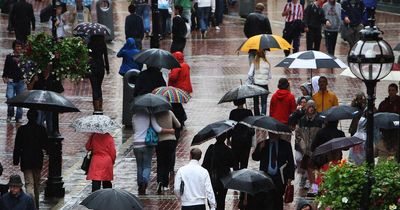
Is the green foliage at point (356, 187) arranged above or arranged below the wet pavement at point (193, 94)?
above

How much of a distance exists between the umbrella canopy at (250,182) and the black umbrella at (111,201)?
1.59m

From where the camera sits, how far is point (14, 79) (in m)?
27.1

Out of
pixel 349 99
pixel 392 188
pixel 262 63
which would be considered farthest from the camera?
pixel 349 99

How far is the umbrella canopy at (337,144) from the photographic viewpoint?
719 inches

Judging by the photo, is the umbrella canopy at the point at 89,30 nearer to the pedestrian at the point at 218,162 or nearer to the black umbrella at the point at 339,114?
the black umbrella at the point at 339,114

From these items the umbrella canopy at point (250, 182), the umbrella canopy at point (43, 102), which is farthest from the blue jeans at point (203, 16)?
the umbrella canopy at point (250, 182)

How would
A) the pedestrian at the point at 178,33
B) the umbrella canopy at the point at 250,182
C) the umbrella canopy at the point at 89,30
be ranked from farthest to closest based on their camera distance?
the pedestrian at the point at 178,33
the umbrella canopy at the point at 89,30
the umbrella canopy at the point at 250,182

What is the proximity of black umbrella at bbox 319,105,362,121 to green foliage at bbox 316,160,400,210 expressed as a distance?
16.8ft

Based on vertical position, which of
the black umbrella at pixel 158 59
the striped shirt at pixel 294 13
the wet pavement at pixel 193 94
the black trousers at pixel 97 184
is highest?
the black umbrella at pixel 158 59

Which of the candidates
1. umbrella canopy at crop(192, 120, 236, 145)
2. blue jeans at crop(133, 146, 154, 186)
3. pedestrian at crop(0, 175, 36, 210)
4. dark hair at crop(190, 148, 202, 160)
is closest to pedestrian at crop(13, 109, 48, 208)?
blue jeans at crop(133, 146, 154, 186)

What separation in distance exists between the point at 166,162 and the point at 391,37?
21.4 meters

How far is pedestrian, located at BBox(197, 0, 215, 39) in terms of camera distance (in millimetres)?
41625

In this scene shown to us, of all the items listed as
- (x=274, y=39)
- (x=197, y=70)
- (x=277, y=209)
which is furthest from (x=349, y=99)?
(x=277, y=209)

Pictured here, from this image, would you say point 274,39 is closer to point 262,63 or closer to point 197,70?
point 262,63
